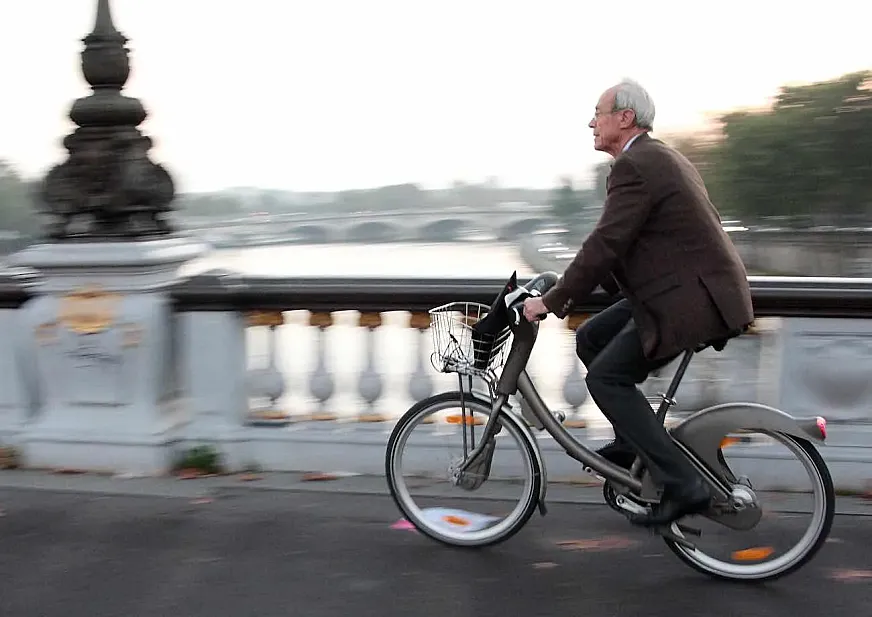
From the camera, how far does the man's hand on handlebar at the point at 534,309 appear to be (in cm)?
328

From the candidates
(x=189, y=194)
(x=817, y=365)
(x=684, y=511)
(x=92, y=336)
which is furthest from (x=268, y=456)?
(x=817, y=365)

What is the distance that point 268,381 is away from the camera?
187 inches

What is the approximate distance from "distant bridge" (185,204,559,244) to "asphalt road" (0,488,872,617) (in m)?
1.44

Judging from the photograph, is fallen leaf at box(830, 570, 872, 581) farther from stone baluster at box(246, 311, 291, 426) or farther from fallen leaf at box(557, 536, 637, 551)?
stone baluster at box(246, 311, 291, 426)

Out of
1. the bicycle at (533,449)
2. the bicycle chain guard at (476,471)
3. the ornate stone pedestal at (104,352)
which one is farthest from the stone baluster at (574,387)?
the ornate stone pedestal at (104,352)

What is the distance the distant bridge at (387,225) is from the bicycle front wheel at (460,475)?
4.28 ft

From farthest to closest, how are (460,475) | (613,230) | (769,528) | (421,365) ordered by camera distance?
(421,365) < (460,475) < (769,528) < (613,230)

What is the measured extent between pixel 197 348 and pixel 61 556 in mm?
1366

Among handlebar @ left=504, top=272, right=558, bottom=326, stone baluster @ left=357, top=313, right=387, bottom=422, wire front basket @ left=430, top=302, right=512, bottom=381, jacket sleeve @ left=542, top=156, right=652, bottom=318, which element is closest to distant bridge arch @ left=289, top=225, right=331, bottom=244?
stone baluster @ left=357, top=313, right=387, bottom=422

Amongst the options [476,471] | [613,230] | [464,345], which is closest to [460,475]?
[476,471]

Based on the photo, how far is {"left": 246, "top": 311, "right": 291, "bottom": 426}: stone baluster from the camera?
473 centimetres

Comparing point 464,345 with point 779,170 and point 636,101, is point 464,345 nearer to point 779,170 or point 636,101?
point 636,101

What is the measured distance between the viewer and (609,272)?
3.17 m

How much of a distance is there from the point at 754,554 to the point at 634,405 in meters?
0.78
